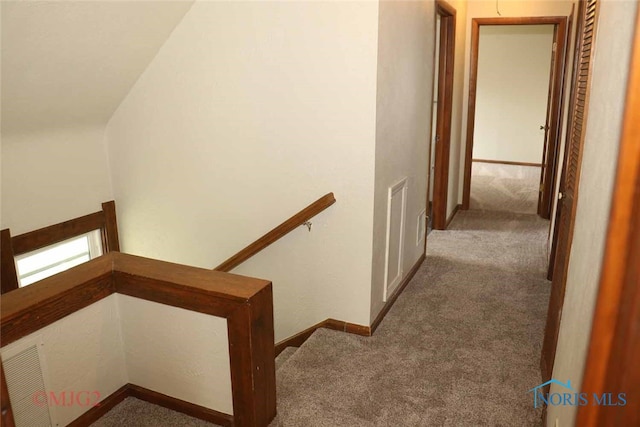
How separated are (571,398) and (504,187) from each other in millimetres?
5442

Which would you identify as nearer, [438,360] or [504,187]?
[438,360]

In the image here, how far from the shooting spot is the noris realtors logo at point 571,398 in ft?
2.82

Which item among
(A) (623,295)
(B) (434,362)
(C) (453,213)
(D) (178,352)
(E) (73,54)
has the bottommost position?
(B) (434,362)

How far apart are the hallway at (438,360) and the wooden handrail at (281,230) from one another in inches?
24.5

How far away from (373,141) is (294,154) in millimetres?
498

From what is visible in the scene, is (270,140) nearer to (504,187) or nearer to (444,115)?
(444,115)

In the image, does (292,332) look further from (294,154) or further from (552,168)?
(552,168)

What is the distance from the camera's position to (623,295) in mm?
836

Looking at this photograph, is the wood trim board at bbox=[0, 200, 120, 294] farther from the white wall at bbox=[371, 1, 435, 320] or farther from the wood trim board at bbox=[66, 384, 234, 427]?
the white wall at bbox=[371, 1, 435, 320]

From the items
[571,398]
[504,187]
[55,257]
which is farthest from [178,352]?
[504,187]

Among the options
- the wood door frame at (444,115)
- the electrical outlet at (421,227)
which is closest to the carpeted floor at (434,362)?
the electrical outlet at (421,227)

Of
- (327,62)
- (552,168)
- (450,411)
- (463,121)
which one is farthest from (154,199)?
(552,168)

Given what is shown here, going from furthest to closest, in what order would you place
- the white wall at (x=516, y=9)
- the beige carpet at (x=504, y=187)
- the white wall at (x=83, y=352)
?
the beige carpet at (x=504, y=187), the white wall at (x=516, y=9), the white wall at (x=83, y=352)

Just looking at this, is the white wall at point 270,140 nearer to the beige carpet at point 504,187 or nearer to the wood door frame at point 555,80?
the wood door frame at point 555,80
